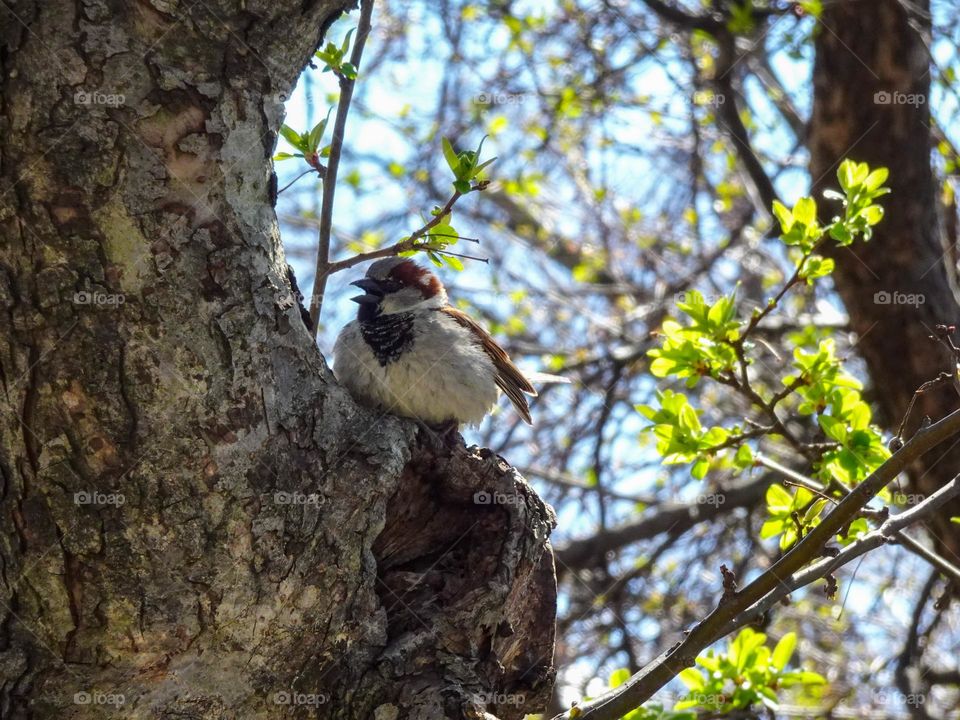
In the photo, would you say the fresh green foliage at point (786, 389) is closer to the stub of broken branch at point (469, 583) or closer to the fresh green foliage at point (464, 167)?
the stub of broken branch at point (469, 583)

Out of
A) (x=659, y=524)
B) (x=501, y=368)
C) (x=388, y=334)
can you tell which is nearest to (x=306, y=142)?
(x=388, y=334)

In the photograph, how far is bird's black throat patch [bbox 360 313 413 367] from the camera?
297cm

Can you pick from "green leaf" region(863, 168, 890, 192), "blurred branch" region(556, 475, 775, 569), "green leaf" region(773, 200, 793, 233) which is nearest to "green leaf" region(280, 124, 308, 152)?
"green leaf" region(773, 200, 793, 233)

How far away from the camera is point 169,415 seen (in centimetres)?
187

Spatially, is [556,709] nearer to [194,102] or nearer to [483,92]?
[483,92]

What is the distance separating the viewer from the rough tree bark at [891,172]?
3.97 meters

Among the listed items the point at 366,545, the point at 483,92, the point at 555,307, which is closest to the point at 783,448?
the point at 555,307

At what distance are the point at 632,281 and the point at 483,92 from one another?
1451mm

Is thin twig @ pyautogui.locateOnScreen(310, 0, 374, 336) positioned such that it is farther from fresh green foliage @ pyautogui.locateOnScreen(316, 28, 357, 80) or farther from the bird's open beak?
the bird's open beak

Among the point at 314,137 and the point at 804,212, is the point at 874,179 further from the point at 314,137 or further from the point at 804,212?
the point at 314,137

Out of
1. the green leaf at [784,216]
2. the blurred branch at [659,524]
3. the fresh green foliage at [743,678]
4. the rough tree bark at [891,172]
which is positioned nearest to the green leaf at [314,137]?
the green leaf at [784,216]

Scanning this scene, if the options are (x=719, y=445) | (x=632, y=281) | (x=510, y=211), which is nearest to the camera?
(x=719, y=445)

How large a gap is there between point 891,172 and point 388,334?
220 cm

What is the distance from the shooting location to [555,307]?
21.4ft
